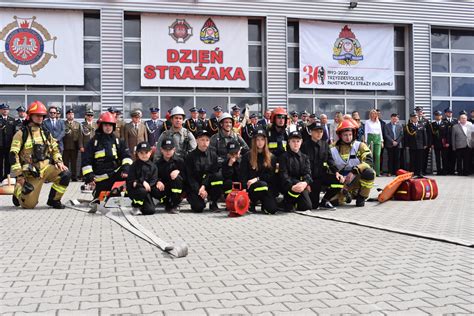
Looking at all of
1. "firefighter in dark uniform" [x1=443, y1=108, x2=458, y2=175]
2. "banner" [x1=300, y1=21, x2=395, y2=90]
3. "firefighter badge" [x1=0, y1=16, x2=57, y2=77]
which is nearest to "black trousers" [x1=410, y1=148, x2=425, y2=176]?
"firefighter in dark uniform" [x1=443, y1=108, x2=458, y2=175]

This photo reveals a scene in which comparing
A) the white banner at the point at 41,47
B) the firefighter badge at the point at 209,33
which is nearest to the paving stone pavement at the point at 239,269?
the white banner at the point at 41,47

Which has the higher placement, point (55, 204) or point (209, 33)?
point (209, 33)

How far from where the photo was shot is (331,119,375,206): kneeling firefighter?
930 centimetres

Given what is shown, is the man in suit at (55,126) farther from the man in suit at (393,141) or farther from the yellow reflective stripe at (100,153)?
the man in suit at (393,141)

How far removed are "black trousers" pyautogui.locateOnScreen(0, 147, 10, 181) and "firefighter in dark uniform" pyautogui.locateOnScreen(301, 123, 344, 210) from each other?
9.11 meters

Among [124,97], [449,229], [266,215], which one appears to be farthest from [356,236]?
[124,97]

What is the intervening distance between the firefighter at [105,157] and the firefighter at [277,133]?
2680 millimetres

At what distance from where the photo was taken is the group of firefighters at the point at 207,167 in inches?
343

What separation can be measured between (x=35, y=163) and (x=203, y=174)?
308cm

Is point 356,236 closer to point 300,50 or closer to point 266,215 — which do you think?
point 266,215

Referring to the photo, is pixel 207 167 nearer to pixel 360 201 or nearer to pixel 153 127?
pixel 360 201

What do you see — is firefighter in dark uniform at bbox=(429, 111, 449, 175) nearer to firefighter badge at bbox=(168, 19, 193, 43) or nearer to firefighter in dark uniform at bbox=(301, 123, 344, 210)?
firefighter badge at bbox=(168, 19, 193, 43)

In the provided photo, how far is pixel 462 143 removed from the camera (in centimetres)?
1700

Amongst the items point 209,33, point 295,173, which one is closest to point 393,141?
point 209,33
